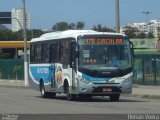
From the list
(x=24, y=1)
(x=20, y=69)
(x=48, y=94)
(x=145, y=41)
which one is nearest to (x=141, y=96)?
(x=48, y=94)

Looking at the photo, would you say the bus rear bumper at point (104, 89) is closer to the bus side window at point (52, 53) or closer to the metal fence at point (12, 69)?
the bus side window at point (52, 53)

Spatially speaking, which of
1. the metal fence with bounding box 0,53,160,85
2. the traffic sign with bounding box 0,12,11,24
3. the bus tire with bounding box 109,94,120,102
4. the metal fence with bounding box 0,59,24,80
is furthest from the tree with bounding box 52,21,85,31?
the bus tire with bounding box 109,94,120,102

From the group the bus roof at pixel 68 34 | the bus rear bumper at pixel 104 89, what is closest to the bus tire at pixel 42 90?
the bus roof at pixel 68 34

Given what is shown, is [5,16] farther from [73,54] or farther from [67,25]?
[73,54]

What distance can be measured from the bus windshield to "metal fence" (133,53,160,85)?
49.5 feet

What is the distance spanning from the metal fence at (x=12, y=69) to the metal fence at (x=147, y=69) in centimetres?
2071

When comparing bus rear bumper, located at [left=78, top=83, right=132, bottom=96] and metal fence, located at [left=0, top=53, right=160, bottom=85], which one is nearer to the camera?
bus rear bumper, located at [left=78, top=83, right=132, bottom=96]

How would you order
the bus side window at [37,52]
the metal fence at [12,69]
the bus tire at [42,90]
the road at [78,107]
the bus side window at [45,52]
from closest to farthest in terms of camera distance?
the road at [78,107] → the bus side window at [45,52] → the bus tire at [42,90] → the bus side window at [37,52] → the metal fence at [12,69]

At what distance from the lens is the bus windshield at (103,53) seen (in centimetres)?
2745

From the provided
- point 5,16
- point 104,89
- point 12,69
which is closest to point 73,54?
point 104,89

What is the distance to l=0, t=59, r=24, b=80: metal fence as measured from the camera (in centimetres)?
6350

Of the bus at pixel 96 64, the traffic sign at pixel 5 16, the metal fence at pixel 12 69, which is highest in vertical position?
the traffic sign at pixel 5 16

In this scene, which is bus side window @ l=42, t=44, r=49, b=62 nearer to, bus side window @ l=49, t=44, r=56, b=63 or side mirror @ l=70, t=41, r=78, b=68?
bus side window @ l=49, t=44, r=56, b=63

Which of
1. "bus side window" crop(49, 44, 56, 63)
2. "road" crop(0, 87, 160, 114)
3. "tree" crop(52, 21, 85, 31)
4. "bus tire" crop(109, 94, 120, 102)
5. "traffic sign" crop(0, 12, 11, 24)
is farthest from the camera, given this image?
"tree" crop(52, 21, 85, 31)
